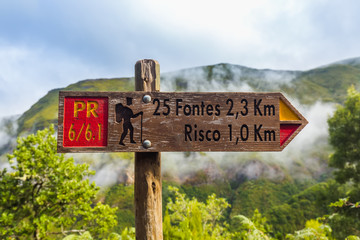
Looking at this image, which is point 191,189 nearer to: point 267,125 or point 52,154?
point 52,154

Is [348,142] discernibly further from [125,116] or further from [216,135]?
[125,116]

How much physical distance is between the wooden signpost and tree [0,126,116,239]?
8463 mm

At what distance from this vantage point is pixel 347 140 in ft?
63.6

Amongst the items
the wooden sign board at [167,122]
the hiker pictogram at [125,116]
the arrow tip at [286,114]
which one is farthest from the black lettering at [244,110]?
the hiker pictogram at [125,116]

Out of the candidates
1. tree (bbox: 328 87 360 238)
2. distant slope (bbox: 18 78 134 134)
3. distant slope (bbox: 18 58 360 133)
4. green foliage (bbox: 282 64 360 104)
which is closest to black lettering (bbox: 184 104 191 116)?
tree (bbox: 328 87 360 238)

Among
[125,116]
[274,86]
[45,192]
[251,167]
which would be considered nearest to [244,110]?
[125,116]

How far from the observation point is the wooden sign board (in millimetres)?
2414

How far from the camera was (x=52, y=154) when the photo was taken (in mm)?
10516

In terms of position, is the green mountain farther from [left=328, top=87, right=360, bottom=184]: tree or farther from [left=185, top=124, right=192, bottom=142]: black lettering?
[left=185, top=124, right=192, bottom=142]: black lettering

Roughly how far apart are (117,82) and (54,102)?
45.1m

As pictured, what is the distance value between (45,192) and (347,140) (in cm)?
2014

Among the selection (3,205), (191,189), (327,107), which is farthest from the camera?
(327,107)

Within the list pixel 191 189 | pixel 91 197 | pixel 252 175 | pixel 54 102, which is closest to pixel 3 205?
pixel 91 197

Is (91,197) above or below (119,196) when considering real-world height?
above
